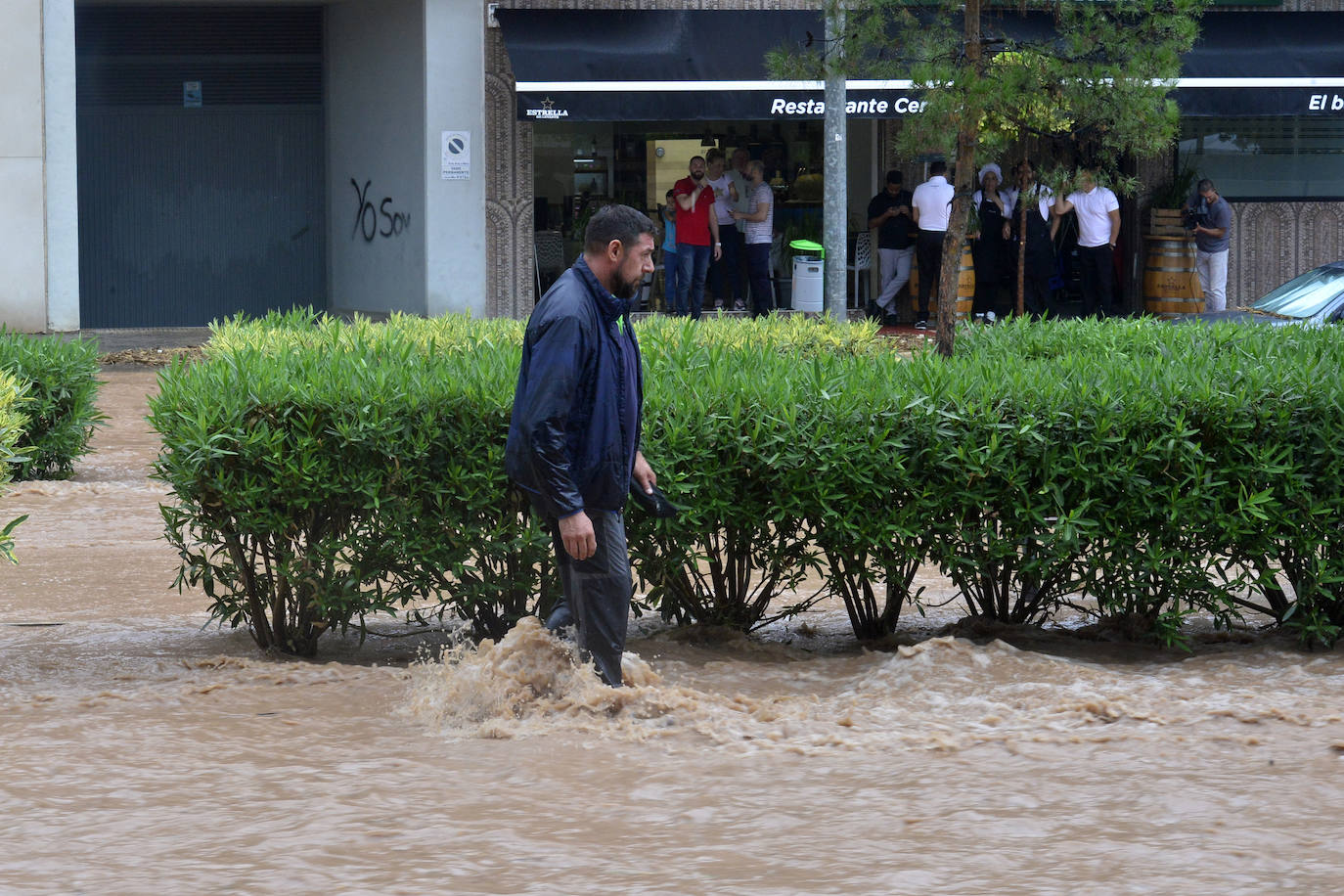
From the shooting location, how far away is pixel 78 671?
6250 millimetres

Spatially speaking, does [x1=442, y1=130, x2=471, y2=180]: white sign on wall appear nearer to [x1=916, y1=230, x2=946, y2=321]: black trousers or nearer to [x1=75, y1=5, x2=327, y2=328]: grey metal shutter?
[x1=75, y1=5, x2=327, y2=328]: grey metal shutter

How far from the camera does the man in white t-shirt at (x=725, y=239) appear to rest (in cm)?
1941

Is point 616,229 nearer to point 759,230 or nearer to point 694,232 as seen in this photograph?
point 694,232

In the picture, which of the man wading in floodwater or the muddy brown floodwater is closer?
the muddy brown floodwater

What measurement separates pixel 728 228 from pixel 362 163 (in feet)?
16.4

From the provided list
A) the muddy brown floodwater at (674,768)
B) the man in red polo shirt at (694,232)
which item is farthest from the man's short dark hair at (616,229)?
the man in red polo shirt at (694,232)

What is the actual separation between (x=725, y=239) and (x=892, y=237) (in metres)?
2.06

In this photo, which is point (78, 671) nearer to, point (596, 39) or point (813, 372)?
point (813, 372)

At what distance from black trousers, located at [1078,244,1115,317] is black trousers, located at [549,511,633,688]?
48.0 ft

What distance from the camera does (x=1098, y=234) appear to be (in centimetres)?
1906

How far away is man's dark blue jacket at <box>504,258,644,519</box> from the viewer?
16.5 ft

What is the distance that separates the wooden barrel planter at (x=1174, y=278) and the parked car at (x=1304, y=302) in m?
5.35

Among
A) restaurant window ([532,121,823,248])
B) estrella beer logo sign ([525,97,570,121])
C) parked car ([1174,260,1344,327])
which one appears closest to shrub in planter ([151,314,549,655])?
parked car ([1174,260,1344,327])

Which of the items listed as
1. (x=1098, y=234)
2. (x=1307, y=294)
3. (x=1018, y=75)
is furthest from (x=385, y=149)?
(x=1018, y=75)
